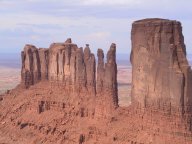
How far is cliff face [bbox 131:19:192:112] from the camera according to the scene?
39688mm

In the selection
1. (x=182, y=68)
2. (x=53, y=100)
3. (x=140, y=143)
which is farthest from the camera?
(x=53, y=100)

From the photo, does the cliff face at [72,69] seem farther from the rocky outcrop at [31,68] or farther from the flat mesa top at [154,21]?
the flat mesa top at [154,21]

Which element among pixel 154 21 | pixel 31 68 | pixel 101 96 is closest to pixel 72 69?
pixel 101 96

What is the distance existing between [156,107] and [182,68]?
4285 millimetres

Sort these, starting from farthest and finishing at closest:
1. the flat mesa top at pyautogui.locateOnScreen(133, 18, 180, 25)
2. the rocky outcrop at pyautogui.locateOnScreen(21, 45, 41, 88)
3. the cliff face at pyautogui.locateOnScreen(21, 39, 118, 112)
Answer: the rocky outcrop at pyautogui.locateOnScreen(21, 45, 41, 88) → the cliff face at pyautogui.locateOnScreen(21, 39, 118, 112) → the flat mesa top at pyautogui.locateOnScreen(133, 18, 180, 25)

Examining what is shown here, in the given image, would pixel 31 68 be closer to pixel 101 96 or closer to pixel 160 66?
pixel 101 96

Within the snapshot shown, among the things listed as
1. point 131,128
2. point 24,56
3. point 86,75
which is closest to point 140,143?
point 131,128

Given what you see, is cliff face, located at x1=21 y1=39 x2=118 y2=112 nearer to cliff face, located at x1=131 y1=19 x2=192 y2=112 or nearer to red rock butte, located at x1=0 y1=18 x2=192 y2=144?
red rock butte, located at x1=0 y1=18 x2=192 y2=144

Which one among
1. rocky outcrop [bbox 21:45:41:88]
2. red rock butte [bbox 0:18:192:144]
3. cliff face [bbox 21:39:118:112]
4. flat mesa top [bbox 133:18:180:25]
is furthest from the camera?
rocky outcrop [bbox 21:45:41:88]

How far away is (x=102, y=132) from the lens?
47750 mm

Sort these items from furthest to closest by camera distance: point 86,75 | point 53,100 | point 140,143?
point 53,100, point 86,75, point 140,143

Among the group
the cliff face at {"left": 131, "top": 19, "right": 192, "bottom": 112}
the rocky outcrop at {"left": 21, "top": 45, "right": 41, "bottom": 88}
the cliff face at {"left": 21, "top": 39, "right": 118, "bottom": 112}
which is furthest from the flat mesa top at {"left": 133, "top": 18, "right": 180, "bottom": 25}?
the rocky outcrop at {"left": 21, "top": 45, "right": 41, "bottom": 88}

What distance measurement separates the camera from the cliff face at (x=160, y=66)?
39688 mm

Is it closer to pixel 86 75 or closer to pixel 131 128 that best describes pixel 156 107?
pixel 131 128
